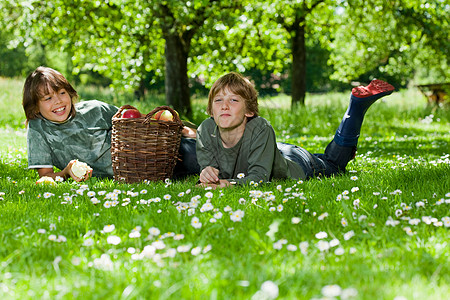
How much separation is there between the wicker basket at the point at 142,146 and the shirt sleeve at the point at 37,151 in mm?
783

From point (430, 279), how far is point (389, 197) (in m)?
1.36

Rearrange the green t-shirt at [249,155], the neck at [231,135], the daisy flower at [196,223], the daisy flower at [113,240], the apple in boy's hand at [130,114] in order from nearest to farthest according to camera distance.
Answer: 1. the daisy flower at [113,240]
2. the daisy flower at [196,223]
3. the green t-shirt at [249,155]
4. the neck at [231,135]
5. the apple in boy's hand at [130,114]

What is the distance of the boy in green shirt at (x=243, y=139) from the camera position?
3.88 meters

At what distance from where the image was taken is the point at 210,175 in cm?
385

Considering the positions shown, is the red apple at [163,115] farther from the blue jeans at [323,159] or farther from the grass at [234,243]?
the blue jeans at [323,159]

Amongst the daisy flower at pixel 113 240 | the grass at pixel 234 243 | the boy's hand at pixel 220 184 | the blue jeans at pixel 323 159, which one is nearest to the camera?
the grass at pixel 234 243

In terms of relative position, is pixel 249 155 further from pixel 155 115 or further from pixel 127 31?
pixel 127 31

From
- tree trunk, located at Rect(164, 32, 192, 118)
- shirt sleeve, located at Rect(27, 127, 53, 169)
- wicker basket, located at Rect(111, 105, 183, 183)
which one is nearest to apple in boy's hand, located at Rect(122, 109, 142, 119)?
wicker basket, located at Rect(111, 105, 183, 183)

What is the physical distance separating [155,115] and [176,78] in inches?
292

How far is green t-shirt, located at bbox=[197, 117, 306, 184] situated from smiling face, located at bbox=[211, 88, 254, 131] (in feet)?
0.44

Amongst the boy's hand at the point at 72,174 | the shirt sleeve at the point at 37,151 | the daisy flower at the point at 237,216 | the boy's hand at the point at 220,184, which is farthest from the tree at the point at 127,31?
the daisy flower at the point at 237,216

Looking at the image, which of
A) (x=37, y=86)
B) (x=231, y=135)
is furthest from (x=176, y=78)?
(x=231, y=135)

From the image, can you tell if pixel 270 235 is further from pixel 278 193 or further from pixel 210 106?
pixel 210 106

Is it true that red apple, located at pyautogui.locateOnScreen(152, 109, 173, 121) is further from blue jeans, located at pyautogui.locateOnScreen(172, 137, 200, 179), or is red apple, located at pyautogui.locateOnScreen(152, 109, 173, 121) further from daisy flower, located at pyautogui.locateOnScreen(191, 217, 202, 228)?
daisy flower, located at pyautogui.locateOnScreen(191, 217, 202, 228)
